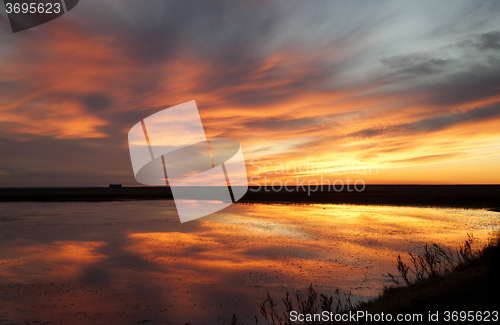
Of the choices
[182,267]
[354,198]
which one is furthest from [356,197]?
[182,267]

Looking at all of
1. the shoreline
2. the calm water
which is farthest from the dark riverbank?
the calm water

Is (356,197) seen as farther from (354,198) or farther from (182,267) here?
(182,267)

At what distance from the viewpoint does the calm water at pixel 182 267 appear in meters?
8.96

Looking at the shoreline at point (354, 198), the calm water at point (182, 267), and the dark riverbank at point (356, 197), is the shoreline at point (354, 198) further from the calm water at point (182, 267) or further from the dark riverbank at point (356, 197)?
the calm water at point (182, 267)

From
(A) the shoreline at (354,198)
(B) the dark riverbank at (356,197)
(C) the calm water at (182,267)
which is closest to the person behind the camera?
(C) the calm water at (182,267)

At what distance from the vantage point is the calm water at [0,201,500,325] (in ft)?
29.4

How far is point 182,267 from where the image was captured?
42.8ft

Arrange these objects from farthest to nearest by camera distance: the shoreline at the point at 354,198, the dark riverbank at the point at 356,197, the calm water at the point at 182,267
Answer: the dark riverbank at the point at 356,197
the shoreline at the point at 354,198
the calm water at the point at 182,267

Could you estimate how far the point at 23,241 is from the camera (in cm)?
1845

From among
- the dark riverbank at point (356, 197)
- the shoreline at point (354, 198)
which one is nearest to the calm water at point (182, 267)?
the shoreline at point (354, 198)

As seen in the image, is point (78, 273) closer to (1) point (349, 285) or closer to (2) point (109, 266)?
(2) point (109, 266)

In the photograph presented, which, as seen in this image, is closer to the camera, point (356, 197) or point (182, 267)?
point (182, 267)

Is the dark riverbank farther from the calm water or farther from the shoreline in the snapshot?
the calm water

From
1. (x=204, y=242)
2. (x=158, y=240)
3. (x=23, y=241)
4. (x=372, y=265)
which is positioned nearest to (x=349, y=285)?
(x=372, y=265)
